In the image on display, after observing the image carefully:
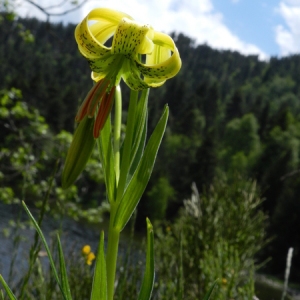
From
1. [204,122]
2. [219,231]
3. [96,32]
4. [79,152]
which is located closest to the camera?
[79,152]

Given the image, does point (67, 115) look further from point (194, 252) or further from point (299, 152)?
point (194, 252)

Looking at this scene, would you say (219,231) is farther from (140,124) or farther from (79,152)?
(79,152)

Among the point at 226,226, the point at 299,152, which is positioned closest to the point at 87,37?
the point at 226,226

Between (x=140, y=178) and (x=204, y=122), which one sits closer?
(x=140, y=178)

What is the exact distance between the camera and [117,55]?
867mm

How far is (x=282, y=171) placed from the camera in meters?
35.1

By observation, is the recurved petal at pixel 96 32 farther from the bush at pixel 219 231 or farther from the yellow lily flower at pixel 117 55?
the bush at pixel 219 231

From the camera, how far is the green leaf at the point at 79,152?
73 centimetres

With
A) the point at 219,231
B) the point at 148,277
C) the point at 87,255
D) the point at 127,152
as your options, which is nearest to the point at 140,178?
the point at 127,152

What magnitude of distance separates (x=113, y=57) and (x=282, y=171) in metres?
35.4

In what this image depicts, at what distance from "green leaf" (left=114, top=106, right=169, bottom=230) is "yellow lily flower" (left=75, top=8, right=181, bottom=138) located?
0.07 m

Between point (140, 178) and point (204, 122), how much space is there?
58.6 metres

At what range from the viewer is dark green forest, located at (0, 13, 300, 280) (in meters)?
29.1

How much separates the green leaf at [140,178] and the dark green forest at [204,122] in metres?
3.74
